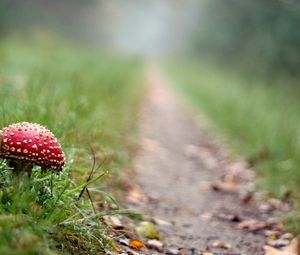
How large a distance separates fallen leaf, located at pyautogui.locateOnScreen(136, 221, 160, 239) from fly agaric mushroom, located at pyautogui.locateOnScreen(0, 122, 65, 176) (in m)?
1.04

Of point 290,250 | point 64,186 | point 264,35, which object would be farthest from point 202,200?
point 264,35

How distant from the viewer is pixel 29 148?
2346 millimetres

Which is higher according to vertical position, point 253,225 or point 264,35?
point 264,35

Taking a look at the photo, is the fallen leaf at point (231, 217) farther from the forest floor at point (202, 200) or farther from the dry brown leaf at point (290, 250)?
Result: the dry brown leaf at point (290, 250)

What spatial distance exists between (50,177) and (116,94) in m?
5.52

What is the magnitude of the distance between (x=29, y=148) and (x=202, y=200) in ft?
8.72

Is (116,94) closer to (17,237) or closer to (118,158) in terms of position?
(118,158)

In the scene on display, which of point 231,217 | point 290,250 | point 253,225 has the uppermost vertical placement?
point 231,217

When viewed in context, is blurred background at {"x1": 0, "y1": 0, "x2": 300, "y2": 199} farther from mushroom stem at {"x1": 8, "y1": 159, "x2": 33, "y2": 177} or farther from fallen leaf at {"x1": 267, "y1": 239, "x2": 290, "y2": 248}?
mushroom stem at {"x1": 8, "y1": 159, "x2": 33, "y2": 177}

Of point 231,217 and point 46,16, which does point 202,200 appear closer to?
point 231,217

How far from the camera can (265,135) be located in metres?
6.40

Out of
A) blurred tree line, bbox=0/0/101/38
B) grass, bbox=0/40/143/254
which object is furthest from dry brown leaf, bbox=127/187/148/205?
blurred tree line, bbox=0/0/101/38

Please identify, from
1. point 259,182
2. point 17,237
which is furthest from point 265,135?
point 17,237

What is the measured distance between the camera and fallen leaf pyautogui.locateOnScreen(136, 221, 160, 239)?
10.8 feet
